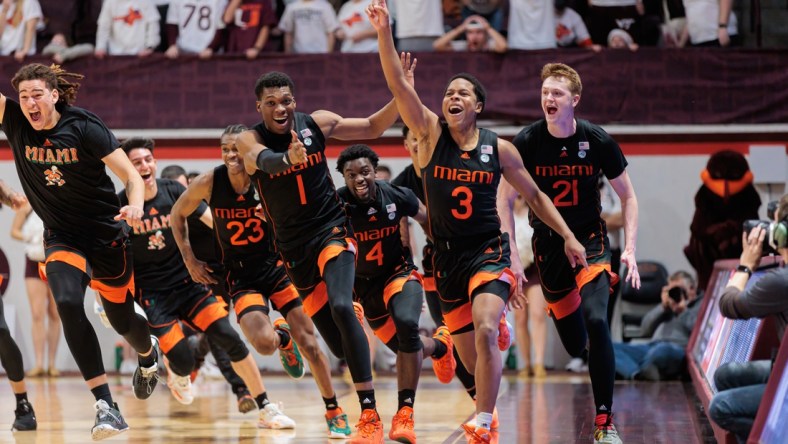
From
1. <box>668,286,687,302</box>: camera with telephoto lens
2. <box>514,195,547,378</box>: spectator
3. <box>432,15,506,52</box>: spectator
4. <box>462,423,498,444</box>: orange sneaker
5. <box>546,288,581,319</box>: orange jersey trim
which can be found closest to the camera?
<box>462,423,498,444</box>: orange sneaker

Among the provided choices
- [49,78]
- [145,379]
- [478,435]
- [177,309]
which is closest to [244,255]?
[177,309]

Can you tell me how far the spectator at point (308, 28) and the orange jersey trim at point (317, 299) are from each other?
6921 mm

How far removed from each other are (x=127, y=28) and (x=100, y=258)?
7206mm

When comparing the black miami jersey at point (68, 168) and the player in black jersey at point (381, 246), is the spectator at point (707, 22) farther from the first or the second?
the black miami jersey at point (68, 168)

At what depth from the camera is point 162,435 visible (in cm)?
800

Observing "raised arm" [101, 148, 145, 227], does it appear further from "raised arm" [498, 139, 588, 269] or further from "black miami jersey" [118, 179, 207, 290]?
"raised arm" [498, 139, 588, 269]

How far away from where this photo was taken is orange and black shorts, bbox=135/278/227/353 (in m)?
8.95

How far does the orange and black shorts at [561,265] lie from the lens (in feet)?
23.7

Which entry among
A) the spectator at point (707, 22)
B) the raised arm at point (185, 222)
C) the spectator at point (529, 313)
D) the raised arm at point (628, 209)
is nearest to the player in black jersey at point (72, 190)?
the raised arm at point (185, 222)

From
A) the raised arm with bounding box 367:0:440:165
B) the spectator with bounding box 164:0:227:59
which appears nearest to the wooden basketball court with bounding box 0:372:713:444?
the raised arm with bounding box 367:0:440:165

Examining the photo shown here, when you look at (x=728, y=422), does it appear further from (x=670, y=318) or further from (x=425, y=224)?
(x=670, y=318)

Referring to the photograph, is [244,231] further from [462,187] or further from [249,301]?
[462,187]

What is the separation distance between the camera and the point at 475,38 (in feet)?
43.5

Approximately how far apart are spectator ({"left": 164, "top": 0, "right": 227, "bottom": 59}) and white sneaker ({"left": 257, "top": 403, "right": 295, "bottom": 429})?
21.9 ft
